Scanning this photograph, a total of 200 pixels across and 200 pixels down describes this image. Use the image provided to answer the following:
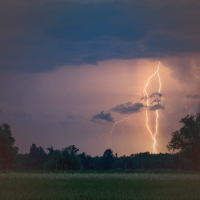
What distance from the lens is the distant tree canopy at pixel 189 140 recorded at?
2569 inches

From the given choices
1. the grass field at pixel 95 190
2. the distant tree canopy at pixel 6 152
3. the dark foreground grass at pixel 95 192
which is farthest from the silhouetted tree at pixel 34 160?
the dark foreground grass at pixel 95 192

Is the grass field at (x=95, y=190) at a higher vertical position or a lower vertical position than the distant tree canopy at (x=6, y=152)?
lower

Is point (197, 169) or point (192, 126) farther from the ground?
point (192, 126)

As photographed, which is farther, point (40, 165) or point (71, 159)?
point (40, 165)

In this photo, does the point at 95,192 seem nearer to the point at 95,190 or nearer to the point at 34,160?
the point at 95,190

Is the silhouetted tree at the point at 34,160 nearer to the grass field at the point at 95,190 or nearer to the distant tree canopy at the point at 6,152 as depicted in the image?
the distant tree canopy at the point at 6,152

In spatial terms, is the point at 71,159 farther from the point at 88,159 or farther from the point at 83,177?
the point at 88,159

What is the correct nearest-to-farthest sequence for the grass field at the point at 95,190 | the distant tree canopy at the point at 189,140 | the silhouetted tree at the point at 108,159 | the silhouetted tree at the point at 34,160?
the grass field at the point at 95,190
the distant tree canopy at the point at 189,140
the silhouetted tree at the point at 34,160
the silhouetted tree at the point at 108,159

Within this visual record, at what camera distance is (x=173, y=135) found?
225 feet

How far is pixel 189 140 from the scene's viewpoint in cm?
6575

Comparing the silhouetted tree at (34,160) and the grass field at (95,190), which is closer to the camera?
the grass field at (95,190)

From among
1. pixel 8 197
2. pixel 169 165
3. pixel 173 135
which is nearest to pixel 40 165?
pixel 169 165

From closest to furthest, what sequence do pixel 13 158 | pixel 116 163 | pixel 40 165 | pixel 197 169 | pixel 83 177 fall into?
pixel 83 177, pixel 197 169, pixel 13 158, pixel 40 165, pixel 116 163

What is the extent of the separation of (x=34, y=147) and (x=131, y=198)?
138 m
